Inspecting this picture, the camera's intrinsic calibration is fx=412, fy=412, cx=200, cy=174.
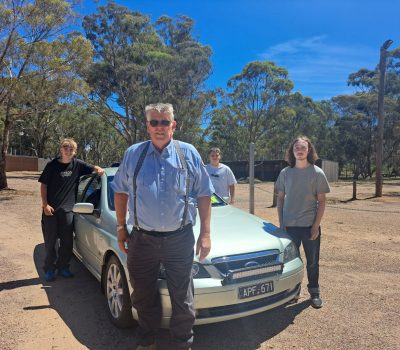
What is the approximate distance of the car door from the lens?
455 cm

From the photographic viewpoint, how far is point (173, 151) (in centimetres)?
309

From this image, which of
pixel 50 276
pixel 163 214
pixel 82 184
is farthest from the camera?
pixel 82 184

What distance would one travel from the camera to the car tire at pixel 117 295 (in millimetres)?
3613

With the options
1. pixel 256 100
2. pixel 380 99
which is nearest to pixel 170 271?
pixel 380 99

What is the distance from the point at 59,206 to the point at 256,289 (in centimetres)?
292

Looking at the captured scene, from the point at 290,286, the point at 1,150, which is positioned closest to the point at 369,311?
the point at 290,286

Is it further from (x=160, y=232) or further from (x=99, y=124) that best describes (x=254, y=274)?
(x=99, y=124)

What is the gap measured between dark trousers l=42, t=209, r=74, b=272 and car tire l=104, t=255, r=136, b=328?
1.42 m

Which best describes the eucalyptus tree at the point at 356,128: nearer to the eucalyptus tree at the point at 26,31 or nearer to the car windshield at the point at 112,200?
the eucalyptus tree at the point at 26,31

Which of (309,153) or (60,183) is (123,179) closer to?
(309,153)

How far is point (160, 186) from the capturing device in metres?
2.96

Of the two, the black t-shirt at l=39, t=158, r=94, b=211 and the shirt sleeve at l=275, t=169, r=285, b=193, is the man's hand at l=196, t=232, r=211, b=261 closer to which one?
the shirt sleeve at l=275, t=169, r=285, b=193

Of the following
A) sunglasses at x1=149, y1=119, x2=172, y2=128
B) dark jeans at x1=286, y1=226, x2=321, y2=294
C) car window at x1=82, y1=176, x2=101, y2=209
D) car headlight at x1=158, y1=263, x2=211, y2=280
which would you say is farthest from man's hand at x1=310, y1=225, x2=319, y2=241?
car window at x1=82, y1=176, x2=101, y2=209

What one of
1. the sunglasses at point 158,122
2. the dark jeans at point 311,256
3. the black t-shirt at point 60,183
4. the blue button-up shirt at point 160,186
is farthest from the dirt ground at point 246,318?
the sunglasses at point 158,122
